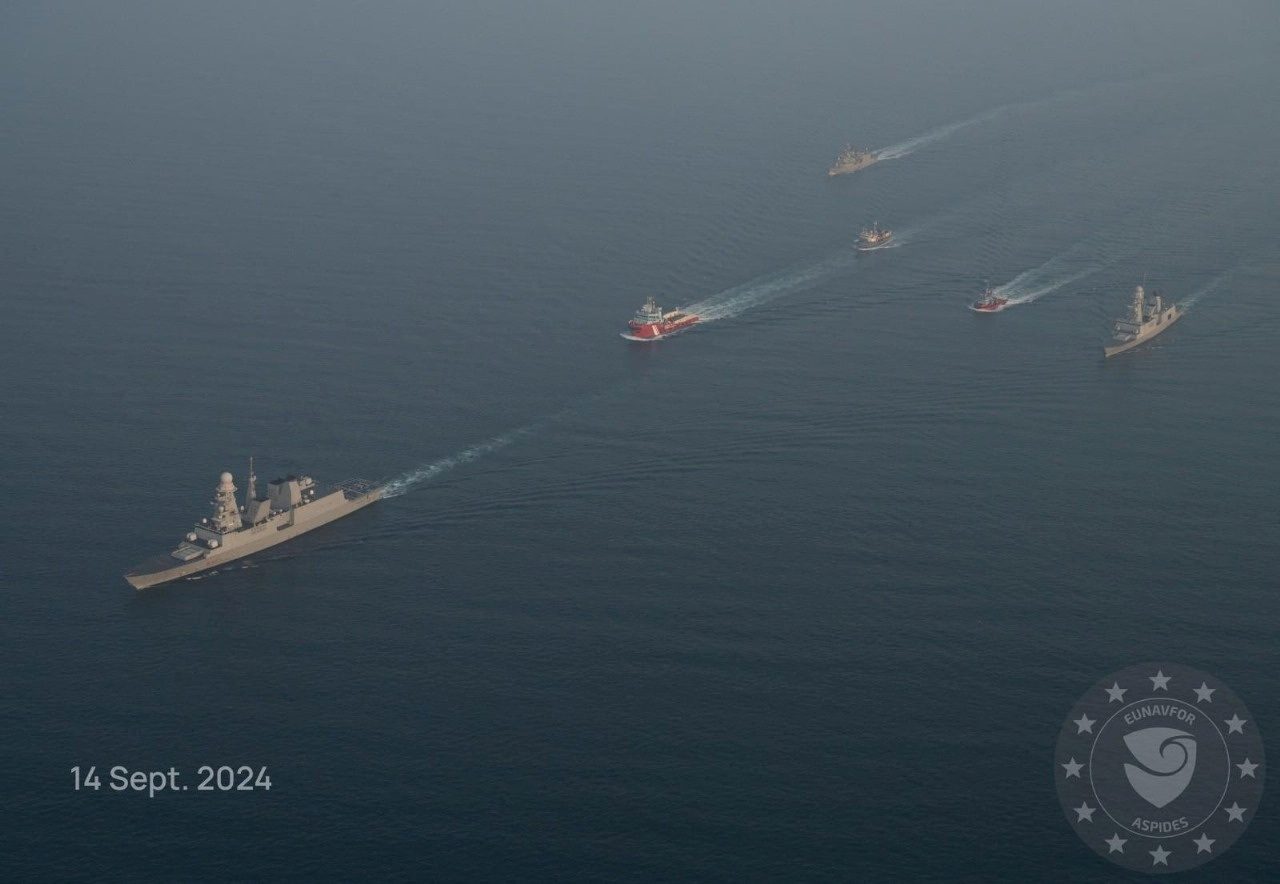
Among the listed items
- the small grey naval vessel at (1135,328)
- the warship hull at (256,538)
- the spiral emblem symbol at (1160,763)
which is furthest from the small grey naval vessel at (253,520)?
the small grey naval vessel at (1135,328)

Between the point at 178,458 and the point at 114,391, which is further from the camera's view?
the point at 114,391

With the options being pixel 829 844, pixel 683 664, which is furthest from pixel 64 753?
pixel 829 844

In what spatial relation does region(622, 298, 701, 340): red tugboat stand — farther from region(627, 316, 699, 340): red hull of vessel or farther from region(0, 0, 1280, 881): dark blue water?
region(0, 0, 1280, 881): dark blue water

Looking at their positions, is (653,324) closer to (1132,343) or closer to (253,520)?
(1132,343)

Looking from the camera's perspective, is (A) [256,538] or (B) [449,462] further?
(B) [449,462]

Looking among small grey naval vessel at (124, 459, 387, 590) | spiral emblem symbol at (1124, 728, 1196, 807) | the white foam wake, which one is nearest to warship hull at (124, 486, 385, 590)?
small grey naval vessel at (124, 459, 387, 590)

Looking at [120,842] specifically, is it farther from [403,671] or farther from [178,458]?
[178,458]

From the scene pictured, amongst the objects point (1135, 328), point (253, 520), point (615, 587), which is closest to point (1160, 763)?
point (615, 587)
